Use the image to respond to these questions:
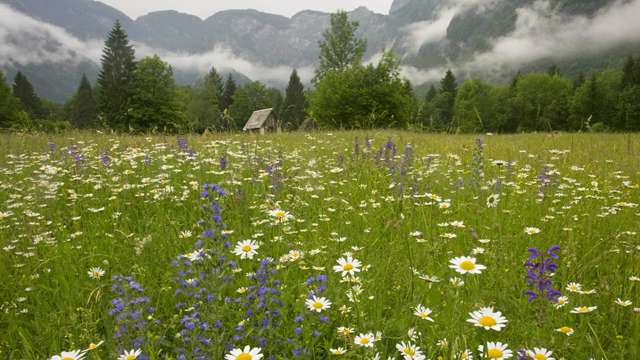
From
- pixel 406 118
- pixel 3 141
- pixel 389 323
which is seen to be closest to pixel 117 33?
pixel 406 118

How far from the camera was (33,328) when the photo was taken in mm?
2805

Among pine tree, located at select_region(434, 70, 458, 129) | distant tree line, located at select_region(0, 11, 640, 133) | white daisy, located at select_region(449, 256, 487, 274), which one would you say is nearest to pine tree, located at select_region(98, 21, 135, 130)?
distant tree line, located at select_region(0, 11, 640, 133)

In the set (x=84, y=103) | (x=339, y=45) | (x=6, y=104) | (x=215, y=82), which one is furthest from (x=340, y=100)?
(x=215, y=82)

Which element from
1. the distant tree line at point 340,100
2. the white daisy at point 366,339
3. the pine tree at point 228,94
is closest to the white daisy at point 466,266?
the white daisy at point 366,339

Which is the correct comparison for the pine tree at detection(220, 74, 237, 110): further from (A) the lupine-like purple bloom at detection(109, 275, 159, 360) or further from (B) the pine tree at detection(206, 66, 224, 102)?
(A) the lupine-like purple bloom at detection(109, 275, 159, 360)

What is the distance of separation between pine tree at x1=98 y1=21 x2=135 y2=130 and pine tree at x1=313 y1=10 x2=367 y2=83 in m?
25.3

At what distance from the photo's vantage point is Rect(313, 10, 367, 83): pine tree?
1633 inches

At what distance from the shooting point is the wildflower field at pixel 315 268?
220 cm

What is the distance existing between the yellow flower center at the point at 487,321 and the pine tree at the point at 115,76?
5171 centimetres

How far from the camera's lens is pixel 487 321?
5.69 ft

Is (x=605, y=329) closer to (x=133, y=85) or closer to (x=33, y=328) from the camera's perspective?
(x=33, y=328)

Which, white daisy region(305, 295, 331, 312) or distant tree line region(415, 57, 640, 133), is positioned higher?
distant tree line region(415, 57, 640, 133)

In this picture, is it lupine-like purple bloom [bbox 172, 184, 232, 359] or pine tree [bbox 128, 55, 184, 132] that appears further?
pine tree [bbox 128, 55, 184, 132]

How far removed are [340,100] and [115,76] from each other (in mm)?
37169
